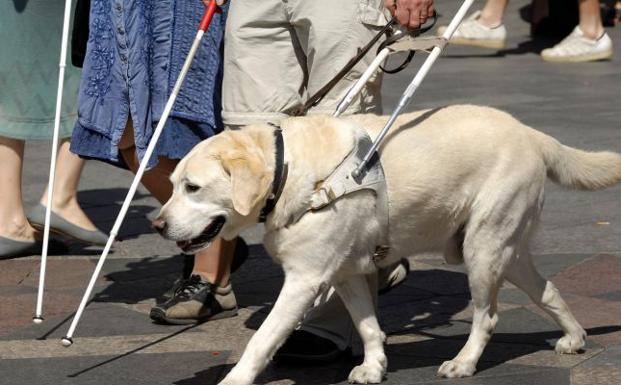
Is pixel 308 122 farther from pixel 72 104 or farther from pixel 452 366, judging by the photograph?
pixel 72 104

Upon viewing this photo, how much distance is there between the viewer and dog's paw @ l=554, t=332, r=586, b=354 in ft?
17.7

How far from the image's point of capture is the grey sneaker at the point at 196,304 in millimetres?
6004

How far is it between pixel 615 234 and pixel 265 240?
3.02 m

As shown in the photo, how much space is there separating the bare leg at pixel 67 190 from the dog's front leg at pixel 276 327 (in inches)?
115

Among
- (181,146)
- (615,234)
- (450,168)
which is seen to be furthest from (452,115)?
(615,234)

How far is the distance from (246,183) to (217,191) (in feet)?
0.44

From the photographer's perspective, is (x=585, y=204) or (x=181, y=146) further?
(x=585, y=204)

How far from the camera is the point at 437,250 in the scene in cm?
534

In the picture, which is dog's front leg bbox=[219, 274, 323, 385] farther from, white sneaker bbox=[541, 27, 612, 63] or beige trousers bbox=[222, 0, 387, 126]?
white sneaker bbox=[541, 27, 612, 63]

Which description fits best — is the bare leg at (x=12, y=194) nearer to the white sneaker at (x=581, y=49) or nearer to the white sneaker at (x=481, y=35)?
the white sneaker at (x=581, y=49)

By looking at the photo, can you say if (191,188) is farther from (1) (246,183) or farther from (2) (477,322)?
(2) (477,322)

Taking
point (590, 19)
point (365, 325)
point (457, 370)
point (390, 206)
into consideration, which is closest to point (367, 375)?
point (365, 325)

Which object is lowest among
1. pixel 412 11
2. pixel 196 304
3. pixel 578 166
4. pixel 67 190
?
pixel 67 190

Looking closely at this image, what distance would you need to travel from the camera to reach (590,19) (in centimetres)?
1330
